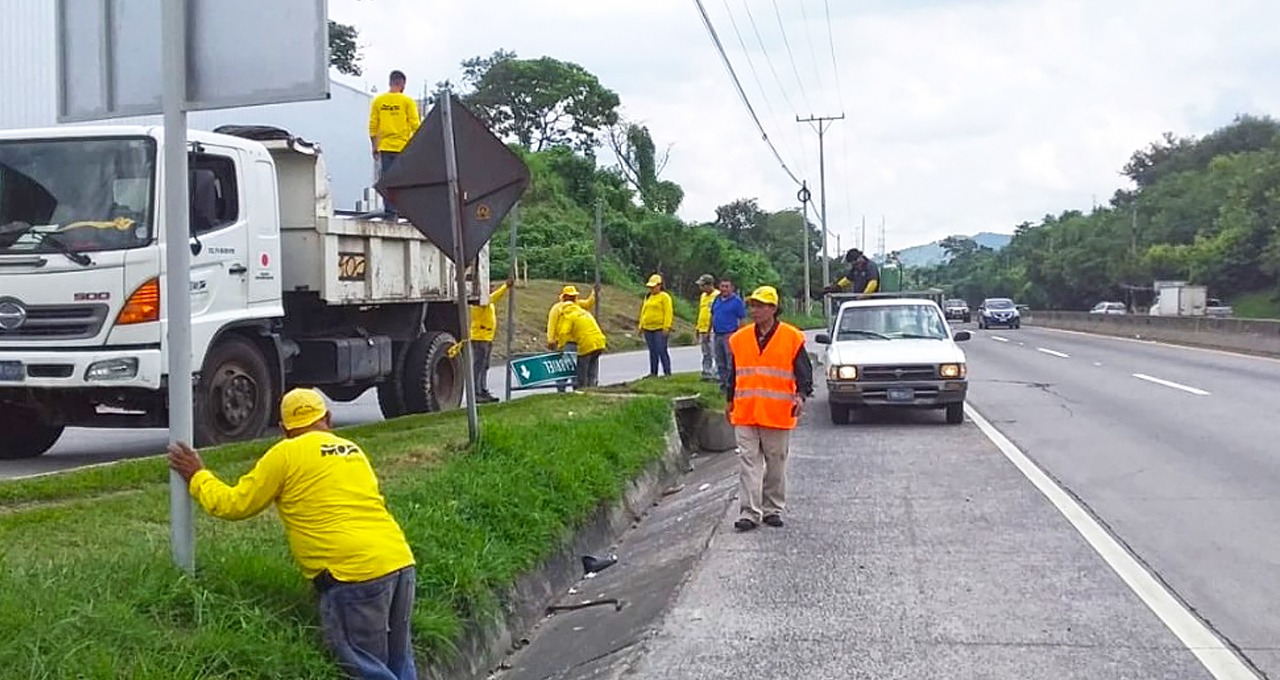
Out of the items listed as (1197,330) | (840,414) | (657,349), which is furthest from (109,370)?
(1197,330)

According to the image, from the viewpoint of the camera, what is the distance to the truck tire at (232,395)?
11.2m

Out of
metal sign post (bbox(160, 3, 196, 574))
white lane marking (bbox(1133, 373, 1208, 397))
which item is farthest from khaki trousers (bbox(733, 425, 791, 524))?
white lane marking (bbox(1133, 373, 1208, 397))

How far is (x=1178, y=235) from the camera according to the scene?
89188mm

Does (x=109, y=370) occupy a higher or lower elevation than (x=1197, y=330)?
higher

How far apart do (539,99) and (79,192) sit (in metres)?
57.6

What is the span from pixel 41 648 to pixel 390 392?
10264mm

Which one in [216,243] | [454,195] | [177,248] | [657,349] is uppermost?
[454,195]

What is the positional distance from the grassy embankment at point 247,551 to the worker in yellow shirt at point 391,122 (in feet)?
10.8

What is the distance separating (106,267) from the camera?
10.4 meters

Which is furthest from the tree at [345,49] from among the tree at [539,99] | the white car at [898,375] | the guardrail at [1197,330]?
the white car at [898,375]

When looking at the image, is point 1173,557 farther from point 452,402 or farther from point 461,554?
point 452,402

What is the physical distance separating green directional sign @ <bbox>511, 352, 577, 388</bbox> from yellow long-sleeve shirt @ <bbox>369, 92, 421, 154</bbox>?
2545 mm

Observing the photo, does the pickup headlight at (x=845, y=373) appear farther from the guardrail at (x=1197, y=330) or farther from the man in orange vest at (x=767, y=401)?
the guardrail at (x=1197, y=330)

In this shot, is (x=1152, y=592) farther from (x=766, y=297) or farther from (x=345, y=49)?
(x=345, y=49)
